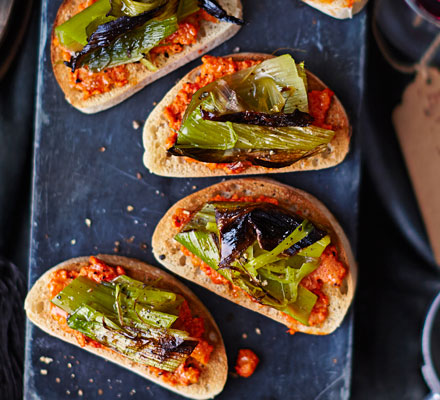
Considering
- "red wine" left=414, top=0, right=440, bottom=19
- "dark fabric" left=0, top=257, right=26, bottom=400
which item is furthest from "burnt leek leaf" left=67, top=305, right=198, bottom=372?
"red wine" left=414, top=0, right=440, bottom=19

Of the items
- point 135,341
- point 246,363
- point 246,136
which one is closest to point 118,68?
point 246,136

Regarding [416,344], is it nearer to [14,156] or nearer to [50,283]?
[50,283]

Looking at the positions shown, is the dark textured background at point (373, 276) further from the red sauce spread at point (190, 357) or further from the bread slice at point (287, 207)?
the red sauce spread at point (190, 357)

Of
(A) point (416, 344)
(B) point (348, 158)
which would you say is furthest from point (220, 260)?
(A) point (416, 344)

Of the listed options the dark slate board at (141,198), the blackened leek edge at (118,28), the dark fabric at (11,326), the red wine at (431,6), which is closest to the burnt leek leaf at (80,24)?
the blackened leek edge at (118,28)

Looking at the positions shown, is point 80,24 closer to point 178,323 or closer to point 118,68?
point 118,68

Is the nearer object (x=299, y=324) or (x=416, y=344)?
(x=299, y=324)
